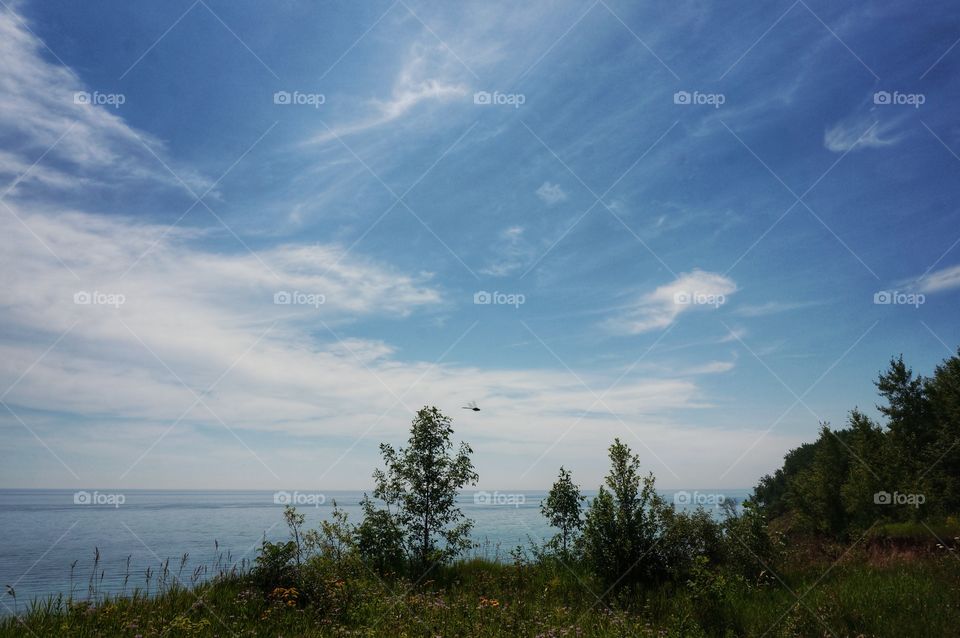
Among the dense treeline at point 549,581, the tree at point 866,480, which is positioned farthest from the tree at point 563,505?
the tree at point 866,480

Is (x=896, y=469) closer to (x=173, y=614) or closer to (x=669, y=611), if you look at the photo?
(x=669, y=611)

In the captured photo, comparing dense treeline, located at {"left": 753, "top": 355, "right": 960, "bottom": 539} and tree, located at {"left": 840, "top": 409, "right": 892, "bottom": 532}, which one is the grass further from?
tree, located at {"left": 840, "top": 409, "right": 892, "bottom": 532}

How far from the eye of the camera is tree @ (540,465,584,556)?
54.6 feet

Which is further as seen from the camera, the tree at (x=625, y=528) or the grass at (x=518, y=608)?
the tree at (x=625, y=528)

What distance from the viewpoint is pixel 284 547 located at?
38.2ft

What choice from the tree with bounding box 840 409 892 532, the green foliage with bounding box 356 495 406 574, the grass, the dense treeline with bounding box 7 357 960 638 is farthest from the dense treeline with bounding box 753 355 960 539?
the green foliage with bounding box 356 495 406 574

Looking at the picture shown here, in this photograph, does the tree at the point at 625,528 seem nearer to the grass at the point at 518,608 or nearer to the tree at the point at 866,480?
the grass at the point at 518,608

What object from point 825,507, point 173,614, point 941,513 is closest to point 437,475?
point 173,614

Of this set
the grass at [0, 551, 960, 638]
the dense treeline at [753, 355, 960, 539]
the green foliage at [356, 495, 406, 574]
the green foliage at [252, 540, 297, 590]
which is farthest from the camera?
the dense treeline at [753, 355, 960, 539]

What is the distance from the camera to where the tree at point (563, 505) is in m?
16.7

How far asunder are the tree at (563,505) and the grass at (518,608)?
10.2ft

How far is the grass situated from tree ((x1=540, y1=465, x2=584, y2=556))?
3111mm

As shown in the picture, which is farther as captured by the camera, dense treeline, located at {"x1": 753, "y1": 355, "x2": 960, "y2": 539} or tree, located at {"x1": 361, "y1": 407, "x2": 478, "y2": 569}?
dense treeline, located at {"x1": 753, "y1": 355, "x2": 960, "y2": 539}

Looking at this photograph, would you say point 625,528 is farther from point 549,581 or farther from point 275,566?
point 275,566
